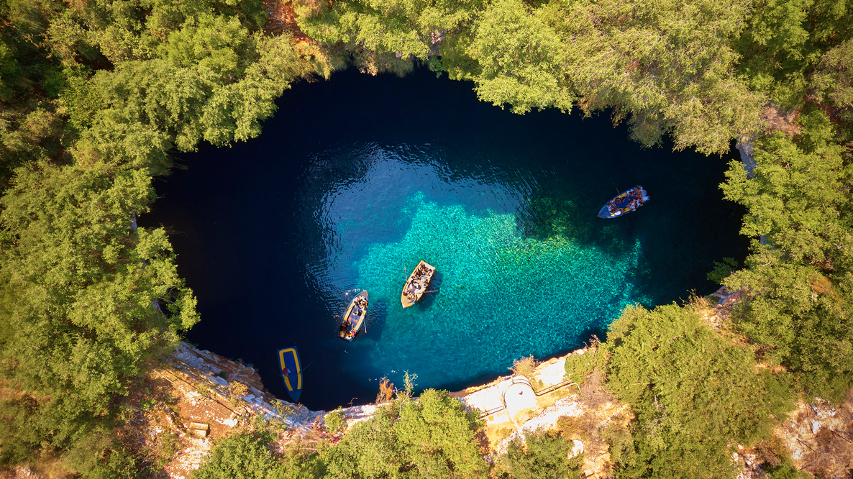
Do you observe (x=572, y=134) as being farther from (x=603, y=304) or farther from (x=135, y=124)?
(x=135, y=124)

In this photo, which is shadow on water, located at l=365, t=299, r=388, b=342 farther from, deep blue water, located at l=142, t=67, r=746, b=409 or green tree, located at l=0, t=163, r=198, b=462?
green tree, located at l=0, t=163, r=198, b=462

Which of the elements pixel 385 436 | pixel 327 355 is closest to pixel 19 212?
→ pixel 327 355

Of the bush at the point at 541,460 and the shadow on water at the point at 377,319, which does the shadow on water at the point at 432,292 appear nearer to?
the shadow on water at the point at 377,319

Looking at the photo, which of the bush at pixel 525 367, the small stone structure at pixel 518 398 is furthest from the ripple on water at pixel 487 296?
the small stone structure at pixel 518 398

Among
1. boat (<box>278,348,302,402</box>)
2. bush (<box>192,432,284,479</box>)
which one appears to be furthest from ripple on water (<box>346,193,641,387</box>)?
bush (<box>192,432,284,479</box>)

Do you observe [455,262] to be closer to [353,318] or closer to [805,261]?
[353,318]
